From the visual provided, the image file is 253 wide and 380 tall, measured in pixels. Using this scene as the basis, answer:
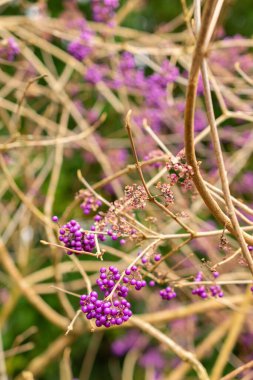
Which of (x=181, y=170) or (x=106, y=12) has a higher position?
(x=181, y=170)

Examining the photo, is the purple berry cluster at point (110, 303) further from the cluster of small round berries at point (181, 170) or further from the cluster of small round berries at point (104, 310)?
the cluster of small round berries at point (181, 170)

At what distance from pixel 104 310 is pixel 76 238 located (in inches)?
6.4

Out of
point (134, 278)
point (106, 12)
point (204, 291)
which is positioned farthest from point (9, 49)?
point (134, 278)

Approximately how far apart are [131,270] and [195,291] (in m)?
0.31

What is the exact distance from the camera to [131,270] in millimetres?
986

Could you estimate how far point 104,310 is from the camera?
3.01 feet

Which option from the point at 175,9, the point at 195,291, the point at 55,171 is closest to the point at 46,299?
the point at 55,171

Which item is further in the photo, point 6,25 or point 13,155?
point 13,155

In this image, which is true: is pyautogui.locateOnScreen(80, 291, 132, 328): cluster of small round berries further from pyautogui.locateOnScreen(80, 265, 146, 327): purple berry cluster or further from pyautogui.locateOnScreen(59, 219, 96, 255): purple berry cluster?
pyautogui.locateOnScreen(59, 219, 96, 255): purple berry cluster

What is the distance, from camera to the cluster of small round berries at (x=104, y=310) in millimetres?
917

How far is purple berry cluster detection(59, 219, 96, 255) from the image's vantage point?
103 centimetres

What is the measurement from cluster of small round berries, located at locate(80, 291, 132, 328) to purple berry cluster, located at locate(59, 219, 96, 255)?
11cm

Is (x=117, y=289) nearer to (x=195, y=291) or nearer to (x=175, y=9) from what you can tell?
(x=195, y=291)

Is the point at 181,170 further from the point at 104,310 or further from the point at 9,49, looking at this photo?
the point at 9,49
